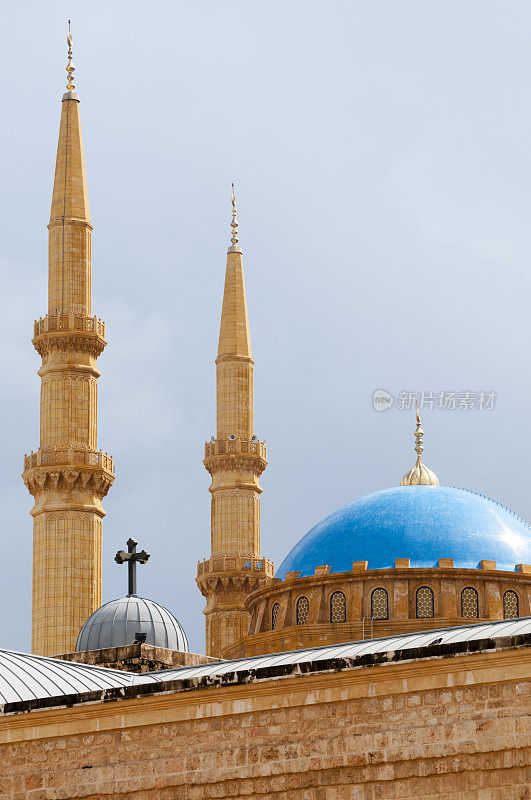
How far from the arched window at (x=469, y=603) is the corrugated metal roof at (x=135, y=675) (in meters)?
10.1

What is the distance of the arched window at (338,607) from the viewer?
29.3m

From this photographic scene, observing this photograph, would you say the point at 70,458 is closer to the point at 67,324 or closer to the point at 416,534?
the point at 67,324

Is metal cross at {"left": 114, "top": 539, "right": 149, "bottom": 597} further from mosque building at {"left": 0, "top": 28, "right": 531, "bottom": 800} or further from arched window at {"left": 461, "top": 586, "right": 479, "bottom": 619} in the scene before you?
arched window at {"left": 461, "top": 586, "right": 479, "bottom": 619}

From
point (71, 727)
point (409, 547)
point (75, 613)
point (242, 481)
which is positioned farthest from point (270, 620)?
point (71, 727)

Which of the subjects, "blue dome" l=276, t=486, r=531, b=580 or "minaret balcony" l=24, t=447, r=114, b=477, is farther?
"minaret balcony" l=24, t=447, r=114, b=477

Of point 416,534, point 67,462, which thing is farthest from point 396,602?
point 67,462

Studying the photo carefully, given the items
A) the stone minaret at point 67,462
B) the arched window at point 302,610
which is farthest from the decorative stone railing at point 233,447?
the arched window at point 302,610

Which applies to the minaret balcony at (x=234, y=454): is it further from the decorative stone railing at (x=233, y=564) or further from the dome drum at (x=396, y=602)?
the dome drum at (x=396, y=602)

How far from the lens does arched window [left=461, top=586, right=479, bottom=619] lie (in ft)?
94.4

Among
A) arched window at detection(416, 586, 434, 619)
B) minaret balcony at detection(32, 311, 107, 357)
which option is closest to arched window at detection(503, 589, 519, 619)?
arched window at detection(416, 586, 434, 619)

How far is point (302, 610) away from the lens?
30078 millimetres

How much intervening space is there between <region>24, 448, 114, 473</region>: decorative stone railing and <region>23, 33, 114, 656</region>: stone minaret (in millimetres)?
23

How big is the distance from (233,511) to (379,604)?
13.9m

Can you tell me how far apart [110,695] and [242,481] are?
28289mm
